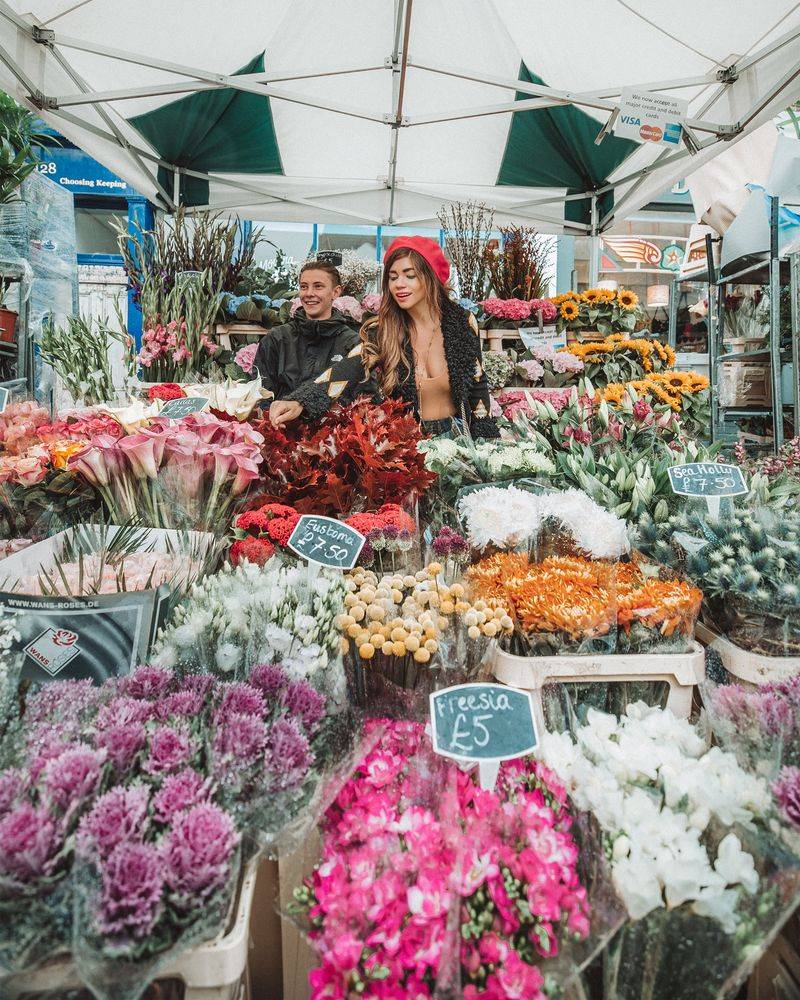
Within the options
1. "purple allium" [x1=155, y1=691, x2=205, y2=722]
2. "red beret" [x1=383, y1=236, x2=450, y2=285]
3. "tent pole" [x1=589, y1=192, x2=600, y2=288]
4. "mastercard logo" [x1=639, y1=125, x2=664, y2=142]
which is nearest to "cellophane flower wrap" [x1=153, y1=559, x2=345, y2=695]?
"purple allium" [x1=155, y1=691, x2=205, y2=722]

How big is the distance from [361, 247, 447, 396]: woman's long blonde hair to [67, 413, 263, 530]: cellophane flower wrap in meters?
1.44

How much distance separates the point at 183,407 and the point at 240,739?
1374 millimetres

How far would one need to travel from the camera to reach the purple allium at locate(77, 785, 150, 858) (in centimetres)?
68

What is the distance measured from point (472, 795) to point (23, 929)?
57cm

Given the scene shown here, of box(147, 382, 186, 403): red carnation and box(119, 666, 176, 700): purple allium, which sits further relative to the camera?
box(147, 382, 186, 403): red carnation

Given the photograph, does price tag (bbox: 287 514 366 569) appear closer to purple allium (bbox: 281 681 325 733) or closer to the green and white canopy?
purple allium (bbox: 281 681 325 733)

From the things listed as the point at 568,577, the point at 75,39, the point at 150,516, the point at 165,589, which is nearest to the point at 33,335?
the point at 75,39

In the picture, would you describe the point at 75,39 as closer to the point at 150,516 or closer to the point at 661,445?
the point at 150,516

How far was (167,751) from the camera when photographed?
0.81 metres

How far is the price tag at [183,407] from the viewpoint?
1.94 meters

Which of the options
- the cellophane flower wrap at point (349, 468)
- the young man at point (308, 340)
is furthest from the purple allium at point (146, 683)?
the young man at point (308, 340)

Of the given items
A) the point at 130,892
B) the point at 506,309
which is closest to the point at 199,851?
→ the point at 130,892

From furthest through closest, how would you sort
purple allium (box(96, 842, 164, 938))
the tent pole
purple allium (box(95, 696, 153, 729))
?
the tent pole, purple allium (box(95, 696, 153, 729)), purple allium (box(96, 842, 164, 938))

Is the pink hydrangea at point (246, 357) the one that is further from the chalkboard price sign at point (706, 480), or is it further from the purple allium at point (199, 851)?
the purple allium at point (199, 851)
